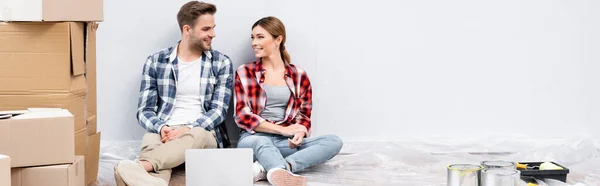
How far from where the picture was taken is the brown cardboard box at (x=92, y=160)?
3359mm

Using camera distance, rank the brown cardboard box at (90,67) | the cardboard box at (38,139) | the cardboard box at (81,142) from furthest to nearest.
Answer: the brown cardboard box at (90,67)
the cardboard box at (81,142)
the cardboard box at (38,139)

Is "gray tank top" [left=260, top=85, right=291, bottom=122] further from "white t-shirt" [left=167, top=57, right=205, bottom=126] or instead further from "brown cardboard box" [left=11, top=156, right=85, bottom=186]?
"brown cardboard box" [left=11, top=156, right=85, bottom=186]

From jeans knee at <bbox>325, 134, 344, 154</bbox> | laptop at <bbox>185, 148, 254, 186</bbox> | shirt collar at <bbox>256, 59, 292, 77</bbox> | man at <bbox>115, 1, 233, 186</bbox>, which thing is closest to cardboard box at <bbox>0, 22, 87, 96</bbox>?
laptop at <bbox>185, 148, 254, 186</bbox>

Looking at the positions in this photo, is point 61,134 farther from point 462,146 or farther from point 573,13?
point 573,13

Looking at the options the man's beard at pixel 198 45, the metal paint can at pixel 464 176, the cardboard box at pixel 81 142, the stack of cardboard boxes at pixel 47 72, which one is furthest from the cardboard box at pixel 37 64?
the metal paint can at pixel 464 176

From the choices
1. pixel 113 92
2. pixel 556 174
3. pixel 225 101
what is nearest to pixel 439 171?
pixel 556 174

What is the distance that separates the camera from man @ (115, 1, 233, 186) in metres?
3.77

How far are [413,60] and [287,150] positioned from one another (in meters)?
0.79

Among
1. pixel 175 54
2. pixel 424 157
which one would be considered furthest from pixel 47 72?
pixel 424 157

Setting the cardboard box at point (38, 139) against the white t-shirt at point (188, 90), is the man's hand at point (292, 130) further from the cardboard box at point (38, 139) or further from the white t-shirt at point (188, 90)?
the cardboard box at point (38, 139)

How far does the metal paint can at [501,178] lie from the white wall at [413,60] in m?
1.86

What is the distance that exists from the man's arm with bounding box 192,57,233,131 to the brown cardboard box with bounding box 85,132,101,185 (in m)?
0.46

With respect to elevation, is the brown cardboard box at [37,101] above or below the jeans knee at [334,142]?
above

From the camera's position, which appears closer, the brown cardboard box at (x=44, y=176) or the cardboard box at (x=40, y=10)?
the brown cardboard box at (x=44, y=176)
